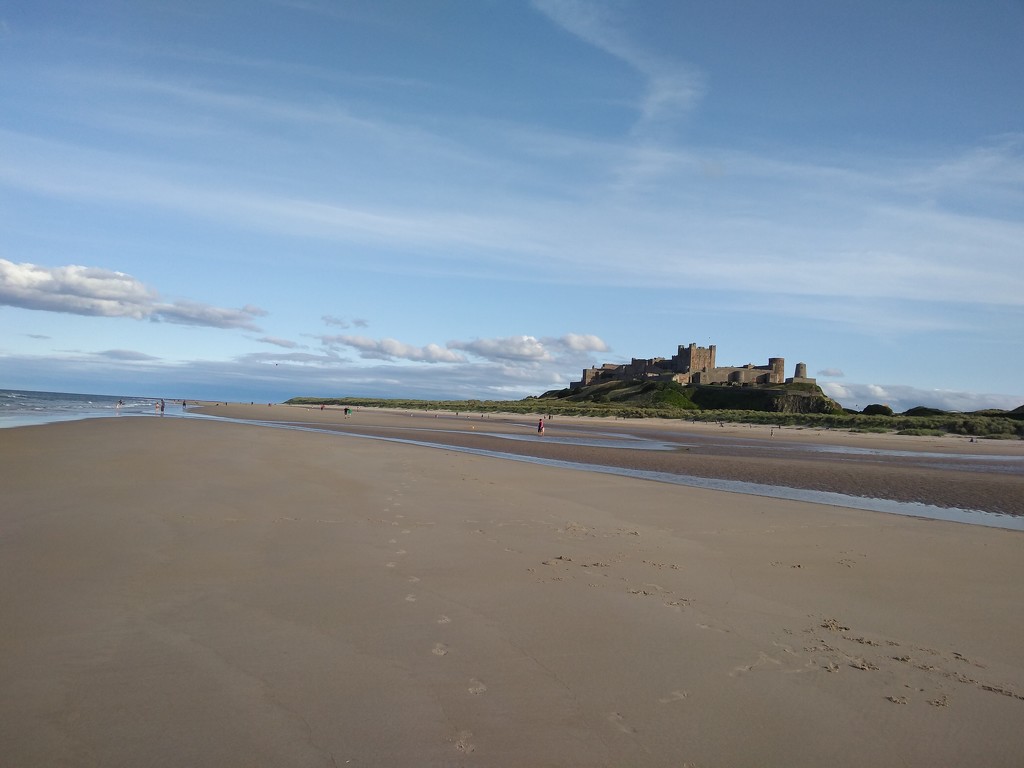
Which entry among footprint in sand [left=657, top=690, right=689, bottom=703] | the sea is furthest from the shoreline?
the sea

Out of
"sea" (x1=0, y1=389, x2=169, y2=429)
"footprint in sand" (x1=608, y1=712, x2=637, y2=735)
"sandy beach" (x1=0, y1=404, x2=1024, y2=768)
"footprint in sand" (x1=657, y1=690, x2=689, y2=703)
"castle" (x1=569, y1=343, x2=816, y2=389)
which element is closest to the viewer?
"sandy beach" (x1=0, y1=404, x2=1024, y2=768)

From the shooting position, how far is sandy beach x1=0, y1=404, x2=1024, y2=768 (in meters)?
3.25

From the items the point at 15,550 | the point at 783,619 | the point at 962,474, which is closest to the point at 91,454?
the point at 15,550

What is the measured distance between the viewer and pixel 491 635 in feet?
15.1

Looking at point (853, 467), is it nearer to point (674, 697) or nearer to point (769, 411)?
point (674, 697)

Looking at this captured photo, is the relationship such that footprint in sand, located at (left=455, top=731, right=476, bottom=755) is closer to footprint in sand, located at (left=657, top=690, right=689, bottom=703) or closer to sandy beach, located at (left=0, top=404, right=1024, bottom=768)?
sandy beach, located at (left=0, top=404, right=1024, bottom=768)

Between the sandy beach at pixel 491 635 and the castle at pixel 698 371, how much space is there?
89.9 m

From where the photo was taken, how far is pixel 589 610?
207 inches

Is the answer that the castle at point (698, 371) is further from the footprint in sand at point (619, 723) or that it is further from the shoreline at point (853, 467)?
the footprint in sand at point (619, 723)

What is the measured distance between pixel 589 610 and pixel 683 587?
1.25 meters

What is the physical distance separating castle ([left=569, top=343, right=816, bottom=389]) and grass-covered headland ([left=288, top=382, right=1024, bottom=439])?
6877 millimetres

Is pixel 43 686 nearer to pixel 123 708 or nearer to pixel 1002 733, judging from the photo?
pixel 123 708

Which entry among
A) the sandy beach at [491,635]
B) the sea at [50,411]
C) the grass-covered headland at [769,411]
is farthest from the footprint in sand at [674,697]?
the grass-covered headland at [769,411]

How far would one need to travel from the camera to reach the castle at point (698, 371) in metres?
95.7
